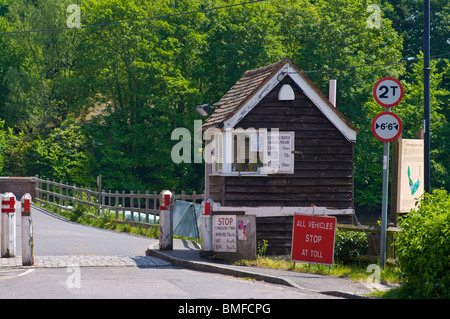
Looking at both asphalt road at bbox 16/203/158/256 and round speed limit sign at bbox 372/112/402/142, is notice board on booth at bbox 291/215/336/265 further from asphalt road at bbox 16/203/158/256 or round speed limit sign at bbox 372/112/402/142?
asphalt road at bbox 16/203/158/256

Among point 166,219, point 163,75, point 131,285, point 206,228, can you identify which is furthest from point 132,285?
point 163,75

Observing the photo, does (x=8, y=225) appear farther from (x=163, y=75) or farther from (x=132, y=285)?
(x=163, y=75)

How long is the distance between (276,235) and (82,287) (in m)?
8.25

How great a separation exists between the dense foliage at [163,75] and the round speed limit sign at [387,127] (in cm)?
3291

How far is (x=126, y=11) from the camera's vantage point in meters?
50.0

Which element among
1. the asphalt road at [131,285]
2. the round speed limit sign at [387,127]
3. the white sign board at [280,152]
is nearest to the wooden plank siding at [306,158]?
the white sign board at [280,152]

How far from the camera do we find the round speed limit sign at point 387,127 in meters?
12.1

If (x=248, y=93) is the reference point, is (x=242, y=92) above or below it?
above

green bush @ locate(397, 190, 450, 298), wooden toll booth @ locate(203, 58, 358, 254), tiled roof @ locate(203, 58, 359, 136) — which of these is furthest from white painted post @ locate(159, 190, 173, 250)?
green bush @ locate(397, 190, 450, 298)

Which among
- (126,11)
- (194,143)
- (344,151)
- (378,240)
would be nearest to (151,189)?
(194,143)

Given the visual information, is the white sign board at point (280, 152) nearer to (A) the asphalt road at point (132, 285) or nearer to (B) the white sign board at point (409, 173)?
(B) the white sign board at point (409, 173)

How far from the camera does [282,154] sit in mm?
17875

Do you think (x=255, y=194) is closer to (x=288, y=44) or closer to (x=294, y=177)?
(x=294, y=177)

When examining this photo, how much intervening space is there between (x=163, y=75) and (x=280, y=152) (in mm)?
30612
